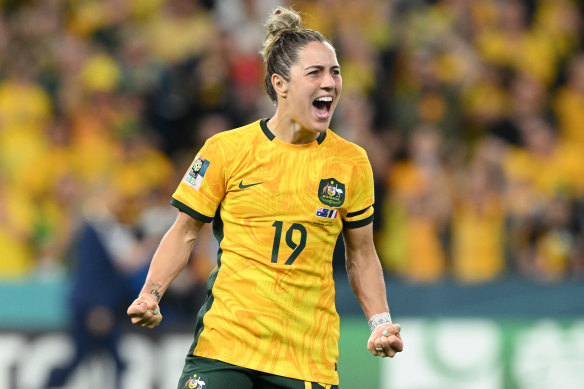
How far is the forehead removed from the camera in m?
4.26

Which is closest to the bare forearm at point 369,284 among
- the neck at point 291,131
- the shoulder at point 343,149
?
the shoulder at point 343,149

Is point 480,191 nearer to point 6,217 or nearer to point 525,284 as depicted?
point 525,284

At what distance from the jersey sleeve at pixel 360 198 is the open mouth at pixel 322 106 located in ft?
0.92

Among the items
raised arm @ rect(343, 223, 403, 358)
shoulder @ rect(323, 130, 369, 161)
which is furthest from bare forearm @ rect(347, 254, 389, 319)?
shoulder @ rect(323, 130, 369, 161)

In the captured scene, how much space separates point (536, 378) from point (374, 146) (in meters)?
2.80

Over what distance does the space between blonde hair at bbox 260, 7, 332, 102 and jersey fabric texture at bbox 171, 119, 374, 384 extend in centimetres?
Result: 27

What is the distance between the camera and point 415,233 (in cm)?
908

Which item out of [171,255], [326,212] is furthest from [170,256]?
[326,212]

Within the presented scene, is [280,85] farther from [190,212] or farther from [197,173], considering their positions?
[190,212]

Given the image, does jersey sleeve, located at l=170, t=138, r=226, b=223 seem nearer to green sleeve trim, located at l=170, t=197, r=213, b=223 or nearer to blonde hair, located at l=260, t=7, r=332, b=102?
green sleeve trim, located at l=170, t=197, r=213, b=223

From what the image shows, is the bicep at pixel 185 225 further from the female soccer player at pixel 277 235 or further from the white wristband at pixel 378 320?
the white wristband at pixel 378 320

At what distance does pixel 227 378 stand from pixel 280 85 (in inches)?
48.7

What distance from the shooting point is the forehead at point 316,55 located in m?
4.26

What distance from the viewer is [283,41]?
14.4 ft
